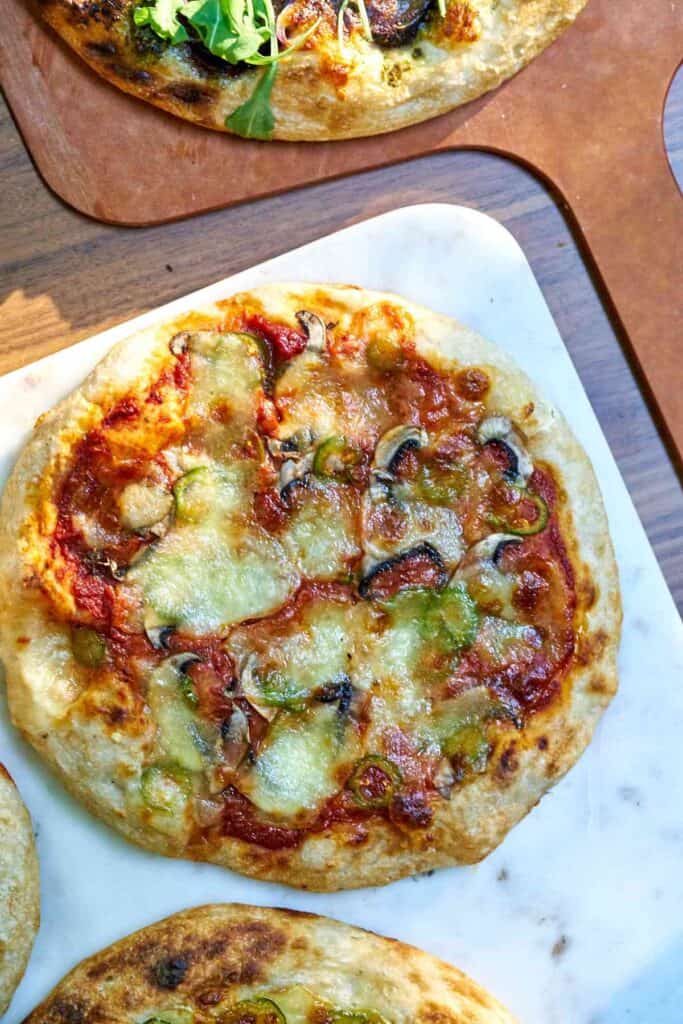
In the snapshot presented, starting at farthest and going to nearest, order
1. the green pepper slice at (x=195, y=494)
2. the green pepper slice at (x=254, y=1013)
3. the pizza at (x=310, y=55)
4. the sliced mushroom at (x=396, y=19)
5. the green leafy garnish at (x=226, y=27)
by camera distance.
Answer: the sliced mushroom at (x=396, y=19)
the pizza at (x=310, y=55)
the green leafy garnish at (x=226, y=27)
the green pepper slice at (x=195, y=494)
the green pepper slice at (x=254, y=1013)

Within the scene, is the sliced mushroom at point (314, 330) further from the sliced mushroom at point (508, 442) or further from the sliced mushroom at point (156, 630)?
the sliced mushroom at point (156, 630)

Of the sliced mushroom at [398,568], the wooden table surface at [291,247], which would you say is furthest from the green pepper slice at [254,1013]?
the wooden table surface at [291,247]

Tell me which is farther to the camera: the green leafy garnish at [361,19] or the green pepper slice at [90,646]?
the green leafy garnish at [361,19]

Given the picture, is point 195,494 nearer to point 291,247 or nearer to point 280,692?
point 280,692

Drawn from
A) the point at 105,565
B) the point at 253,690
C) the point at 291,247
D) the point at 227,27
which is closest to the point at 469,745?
the point at 253,690

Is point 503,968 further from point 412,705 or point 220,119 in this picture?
point 220,119

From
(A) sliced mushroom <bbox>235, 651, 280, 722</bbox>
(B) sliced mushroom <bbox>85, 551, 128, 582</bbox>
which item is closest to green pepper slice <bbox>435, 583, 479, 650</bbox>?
(A) sliced mushroom <bbox>235, 651, 280, 722</bbox>

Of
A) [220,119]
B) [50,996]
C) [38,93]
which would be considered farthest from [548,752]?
[38,93]
